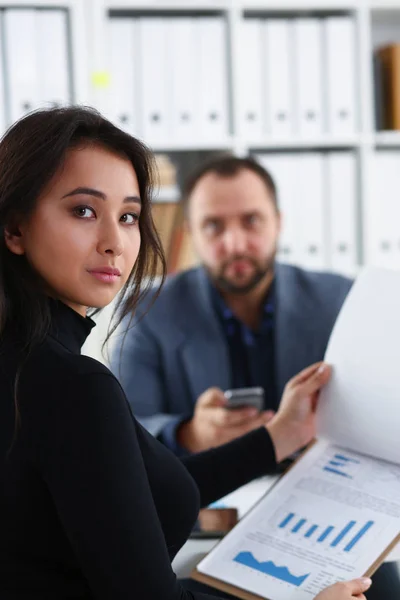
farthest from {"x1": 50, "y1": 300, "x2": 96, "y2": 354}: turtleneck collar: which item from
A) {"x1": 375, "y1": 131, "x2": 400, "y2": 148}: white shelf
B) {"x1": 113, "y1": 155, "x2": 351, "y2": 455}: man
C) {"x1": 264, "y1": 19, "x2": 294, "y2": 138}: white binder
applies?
{"x1": 375, "y1": 131, "x2": 400, "y2": 148}: white shelf

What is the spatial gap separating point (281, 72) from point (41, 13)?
2.41ft

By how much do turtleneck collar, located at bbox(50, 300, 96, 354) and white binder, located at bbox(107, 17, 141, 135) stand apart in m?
1.46

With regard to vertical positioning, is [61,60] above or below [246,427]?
above

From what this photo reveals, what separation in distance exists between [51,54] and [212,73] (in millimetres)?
480

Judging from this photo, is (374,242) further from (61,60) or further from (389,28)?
(61,60)

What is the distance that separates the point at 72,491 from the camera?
0.71 meters

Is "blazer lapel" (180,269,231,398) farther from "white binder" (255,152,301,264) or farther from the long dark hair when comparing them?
the long dark hair

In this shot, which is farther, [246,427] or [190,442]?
[190,442]

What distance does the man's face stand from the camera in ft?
6.22

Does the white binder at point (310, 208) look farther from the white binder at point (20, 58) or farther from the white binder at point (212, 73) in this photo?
the white binder at point (20, 58)

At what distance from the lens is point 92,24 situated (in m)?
2.21

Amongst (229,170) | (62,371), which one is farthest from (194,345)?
(62,371)

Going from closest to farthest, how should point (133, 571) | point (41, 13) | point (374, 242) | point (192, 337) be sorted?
point (133, 571)
point (192, 337)
point (41, 13)
point (374, 242)

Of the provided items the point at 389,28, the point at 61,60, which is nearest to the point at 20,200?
the point at 61,60
